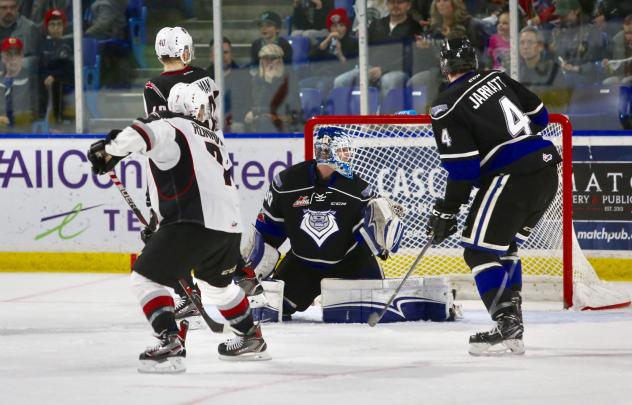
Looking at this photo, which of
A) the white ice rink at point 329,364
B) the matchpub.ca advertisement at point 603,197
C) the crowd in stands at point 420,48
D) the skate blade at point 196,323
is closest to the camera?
the white ice rink at point 329,364

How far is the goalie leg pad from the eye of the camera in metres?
5.52

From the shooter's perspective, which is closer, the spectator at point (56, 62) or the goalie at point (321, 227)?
the goalie at point (321, 227)

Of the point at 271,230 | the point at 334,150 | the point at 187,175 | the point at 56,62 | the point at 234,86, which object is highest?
the point at 56,62

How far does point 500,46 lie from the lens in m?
7.18

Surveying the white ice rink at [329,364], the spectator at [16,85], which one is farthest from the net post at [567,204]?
the spectator at [16,85]

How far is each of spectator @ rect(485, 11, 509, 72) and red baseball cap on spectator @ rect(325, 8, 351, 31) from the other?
794 millimetres

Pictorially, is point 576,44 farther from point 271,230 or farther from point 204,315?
point 204,315

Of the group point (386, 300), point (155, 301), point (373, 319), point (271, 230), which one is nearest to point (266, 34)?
point (271, 230)

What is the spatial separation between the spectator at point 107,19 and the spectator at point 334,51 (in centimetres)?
118

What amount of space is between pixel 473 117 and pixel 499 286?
1.91 feet

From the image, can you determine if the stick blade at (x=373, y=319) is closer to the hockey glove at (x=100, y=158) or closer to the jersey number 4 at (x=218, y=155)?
the jersey number 4 at (x=218, y=155)

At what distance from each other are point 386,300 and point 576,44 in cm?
227

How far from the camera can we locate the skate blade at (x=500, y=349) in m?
4.67

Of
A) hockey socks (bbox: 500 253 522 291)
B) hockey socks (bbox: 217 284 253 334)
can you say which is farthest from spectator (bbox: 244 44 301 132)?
hockey socks (bbox: 217 284 253 334)
